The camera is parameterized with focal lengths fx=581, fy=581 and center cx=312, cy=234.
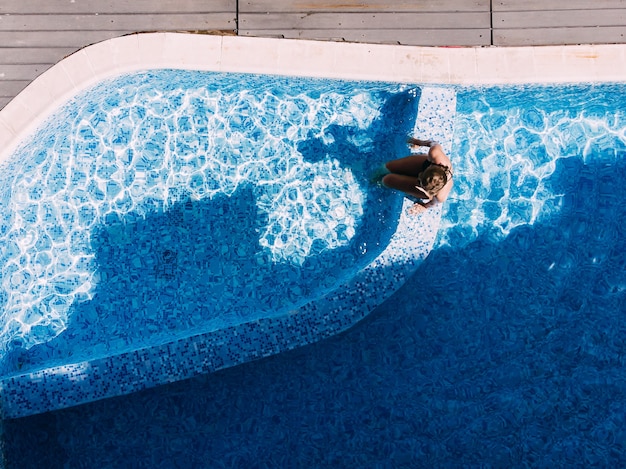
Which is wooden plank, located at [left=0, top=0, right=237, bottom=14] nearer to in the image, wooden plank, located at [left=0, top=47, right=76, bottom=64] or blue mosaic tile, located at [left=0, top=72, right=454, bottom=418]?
wooden plank, located at [left=0, top=47, right=76, bottom=64]

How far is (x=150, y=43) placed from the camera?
532cm

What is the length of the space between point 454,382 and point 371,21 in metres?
3.43

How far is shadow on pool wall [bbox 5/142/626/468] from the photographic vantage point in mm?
5340

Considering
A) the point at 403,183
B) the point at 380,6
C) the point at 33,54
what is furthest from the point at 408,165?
the point at 33,54

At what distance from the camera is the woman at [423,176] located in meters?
4.37

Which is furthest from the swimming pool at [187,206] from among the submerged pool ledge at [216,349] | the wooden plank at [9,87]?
the wooden plank at [9,87]

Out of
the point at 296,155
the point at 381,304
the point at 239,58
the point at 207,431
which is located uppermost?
the point at 239,58

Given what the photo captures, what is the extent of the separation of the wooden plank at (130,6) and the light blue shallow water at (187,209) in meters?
0.65

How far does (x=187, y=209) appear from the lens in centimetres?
565

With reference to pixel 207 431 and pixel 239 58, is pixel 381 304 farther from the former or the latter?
pixel 239 58

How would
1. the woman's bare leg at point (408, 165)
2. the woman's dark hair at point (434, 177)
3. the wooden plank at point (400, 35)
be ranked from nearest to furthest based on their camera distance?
1. the woman's dark hair at point (434, 177)
2. the woman's bare leg at point (408, 165)
3. the wooden plank at point (400, 35)

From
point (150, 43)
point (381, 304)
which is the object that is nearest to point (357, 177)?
point (381, 304)

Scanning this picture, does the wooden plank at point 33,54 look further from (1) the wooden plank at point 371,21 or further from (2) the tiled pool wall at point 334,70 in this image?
(1) the wooden plank at point 371,21

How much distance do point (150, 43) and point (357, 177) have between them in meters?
2.29
